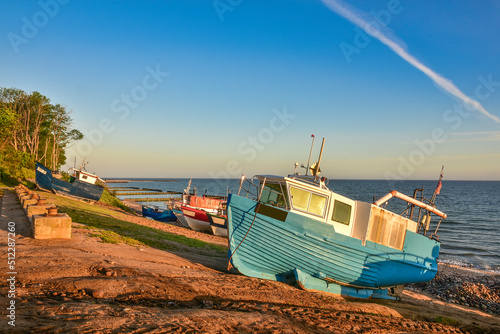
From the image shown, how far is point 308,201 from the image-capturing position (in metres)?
12.4

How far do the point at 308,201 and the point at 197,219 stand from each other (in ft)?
60.0

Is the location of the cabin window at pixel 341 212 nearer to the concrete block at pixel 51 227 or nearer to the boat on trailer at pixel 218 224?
the concrete block at pixel 51 227

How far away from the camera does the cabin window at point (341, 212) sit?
12.7 metres

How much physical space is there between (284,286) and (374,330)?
397cm

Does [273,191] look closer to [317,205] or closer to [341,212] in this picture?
[317,205]

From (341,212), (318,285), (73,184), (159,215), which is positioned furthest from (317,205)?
(73,184)

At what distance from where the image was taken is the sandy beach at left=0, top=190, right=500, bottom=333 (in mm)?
5719

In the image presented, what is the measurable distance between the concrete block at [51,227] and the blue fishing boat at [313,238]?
565 centimetres

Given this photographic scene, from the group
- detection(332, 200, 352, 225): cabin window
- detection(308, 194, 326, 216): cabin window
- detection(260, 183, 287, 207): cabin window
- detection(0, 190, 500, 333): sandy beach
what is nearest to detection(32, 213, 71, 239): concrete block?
detection(0, 190, 500, 333): sandy beach

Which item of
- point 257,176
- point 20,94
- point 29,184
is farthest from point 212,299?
point 20,94

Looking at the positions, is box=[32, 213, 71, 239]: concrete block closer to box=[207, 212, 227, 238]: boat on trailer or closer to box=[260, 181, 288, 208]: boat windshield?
box=[260, 181, 288, 208]: boat windshield

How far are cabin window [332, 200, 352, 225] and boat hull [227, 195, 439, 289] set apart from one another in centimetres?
74

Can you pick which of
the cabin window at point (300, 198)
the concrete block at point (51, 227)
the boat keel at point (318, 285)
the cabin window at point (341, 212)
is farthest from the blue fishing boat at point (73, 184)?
the cabin window at point (341, 212)

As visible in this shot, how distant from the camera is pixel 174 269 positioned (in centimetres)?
1047
